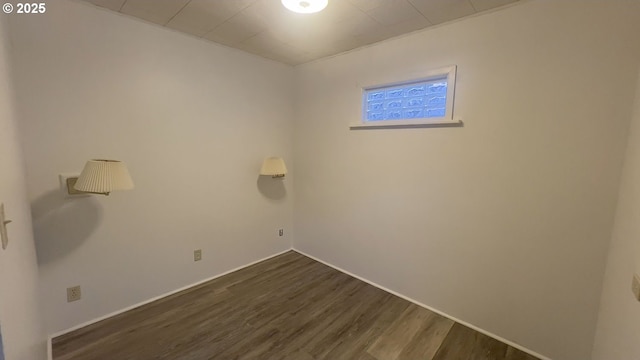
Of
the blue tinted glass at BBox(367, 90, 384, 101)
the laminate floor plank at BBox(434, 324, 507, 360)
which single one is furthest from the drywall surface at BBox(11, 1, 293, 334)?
the laminate floor plank at BBox(434, 324, 507, 360)

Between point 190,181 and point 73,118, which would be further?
point 190,181

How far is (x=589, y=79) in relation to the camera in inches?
63.2

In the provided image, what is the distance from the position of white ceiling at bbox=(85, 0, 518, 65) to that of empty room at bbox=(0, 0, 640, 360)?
0.07ft

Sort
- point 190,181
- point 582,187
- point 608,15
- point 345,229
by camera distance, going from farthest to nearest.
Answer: point 345,229
point 190,181
point 582,187
point 608,15

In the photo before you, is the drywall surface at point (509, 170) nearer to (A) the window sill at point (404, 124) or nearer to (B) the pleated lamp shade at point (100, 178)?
(A) the window sill at point (404, 124)

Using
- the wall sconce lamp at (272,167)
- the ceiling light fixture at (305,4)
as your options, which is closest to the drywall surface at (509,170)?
the wall sconce lamp at (272,167)

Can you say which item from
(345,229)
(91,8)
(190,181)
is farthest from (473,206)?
(91,8)

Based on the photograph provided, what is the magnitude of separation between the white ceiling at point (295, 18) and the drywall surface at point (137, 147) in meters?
0.21

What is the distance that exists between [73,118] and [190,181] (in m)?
0.97

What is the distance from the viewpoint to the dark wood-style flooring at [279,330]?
1879 millimetres

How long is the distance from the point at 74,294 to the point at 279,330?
1618mm

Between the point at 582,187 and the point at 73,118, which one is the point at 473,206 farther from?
the point at 73,118

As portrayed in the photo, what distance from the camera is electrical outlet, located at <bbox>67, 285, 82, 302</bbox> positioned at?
6.57 ft

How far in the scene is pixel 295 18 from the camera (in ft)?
6.81
